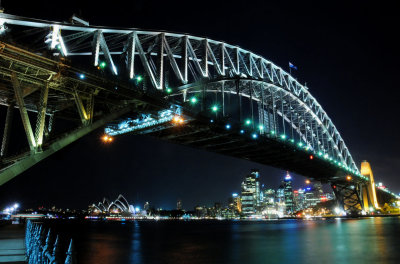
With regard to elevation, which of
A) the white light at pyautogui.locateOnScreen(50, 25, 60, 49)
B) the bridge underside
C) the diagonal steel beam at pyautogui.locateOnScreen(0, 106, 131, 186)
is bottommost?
the diagonal steel beam at pyautogui.locateOnScreen(0, 106, 131, 186)

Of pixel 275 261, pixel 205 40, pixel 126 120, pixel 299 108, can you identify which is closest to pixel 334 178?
pixel 299 108

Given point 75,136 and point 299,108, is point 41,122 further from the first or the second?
point 299,108

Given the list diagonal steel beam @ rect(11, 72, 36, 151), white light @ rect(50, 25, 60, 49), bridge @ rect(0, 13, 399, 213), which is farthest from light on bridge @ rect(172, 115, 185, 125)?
diagonal steel beam @ rect(11, 72, 36, 151)

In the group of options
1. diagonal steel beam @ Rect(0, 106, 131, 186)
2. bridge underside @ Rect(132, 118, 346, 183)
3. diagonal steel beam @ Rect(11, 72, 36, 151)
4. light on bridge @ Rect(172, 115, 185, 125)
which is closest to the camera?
diagonal steel beam @ Rect(0, 106, 131, 186)

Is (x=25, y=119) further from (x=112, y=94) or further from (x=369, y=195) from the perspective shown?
(x=369, y=195)

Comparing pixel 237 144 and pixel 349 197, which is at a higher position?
pixel 237 144

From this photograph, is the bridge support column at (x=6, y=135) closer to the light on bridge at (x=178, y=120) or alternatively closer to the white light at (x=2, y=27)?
the white light at (x=2, y=27)

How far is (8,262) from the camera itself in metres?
10.1

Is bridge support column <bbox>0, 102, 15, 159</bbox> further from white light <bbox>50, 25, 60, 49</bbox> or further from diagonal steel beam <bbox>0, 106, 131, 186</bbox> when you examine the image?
white light <bbox>50, 25, 60, 49</bbox>

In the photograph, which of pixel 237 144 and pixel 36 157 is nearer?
pixel 36 157

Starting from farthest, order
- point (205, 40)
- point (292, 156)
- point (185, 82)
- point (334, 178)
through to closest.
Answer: point (334, 178) → point (292, 156) → point (205, 40) → point (185, 82)

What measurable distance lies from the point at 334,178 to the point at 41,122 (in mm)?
81314

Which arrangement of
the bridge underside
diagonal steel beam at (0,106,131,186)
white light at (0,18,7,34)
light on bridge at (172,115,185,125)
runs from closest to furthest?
diagonal steel beam at (0,106,131,186), white light at (0,18,7,34), light on bridge at (172,115,185,125), the bridge underside

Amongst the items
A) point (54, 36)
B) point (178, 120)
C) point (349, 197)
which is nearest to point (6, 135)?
point (54, 36)
